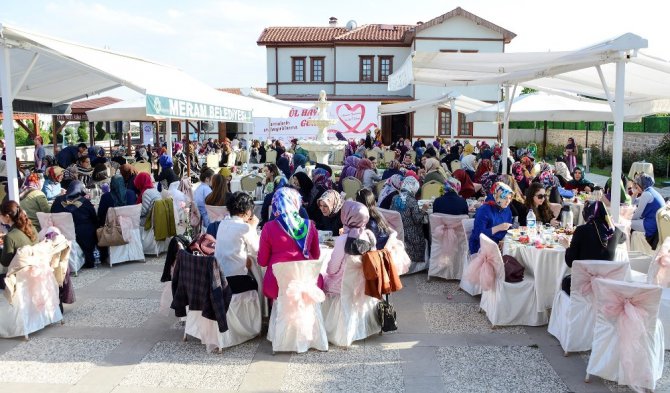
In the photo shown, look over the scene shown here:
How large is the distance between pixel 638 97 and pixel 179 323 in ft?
27.5

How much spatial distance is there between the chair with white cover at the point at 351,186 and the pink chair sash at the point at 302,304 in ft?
17.0

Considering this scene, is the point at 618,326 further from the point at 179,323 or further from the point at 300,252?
the point at 179,323

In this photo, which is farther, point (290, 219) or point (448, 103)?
point (448, 103)

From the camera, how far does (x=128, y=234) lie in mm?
8312

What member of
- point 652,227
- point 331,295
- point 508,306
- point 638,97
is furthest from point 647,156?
point 331,295

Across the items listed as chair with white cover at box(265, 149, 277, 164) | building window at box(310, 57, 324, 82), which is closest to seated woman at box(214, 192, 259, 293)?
chair with white cover at box(265, 149, 277, 164)

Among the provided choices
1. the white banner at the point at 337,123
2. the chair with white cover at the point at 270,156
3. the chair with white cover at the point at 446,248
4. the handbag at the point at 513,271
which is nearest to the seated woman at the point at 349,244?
the handbag at the point at 513,271

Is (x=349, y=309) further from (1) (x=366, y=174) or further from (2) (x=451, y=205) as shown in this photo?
(1) (x=366, y=174)

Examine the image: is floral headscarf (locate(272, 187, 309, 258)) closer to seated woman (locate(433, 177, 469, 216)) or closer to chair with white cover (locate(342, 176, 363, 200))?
seated woman (locate(433, 177, 469, 216))

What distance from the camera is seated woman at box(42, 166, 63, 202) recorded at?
1043 centimetres

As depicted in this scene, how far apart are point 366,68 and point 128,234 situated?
2589 centimetres

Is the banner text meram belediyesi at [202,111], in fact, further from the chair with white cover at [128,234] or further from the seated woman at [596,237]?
the seated woman at [596,237]

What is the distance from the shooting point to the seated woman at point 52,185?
10430 mm

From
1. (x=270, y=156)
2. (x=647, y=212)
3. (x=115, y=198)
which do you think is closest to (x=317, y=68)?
(x=270, y=156)
